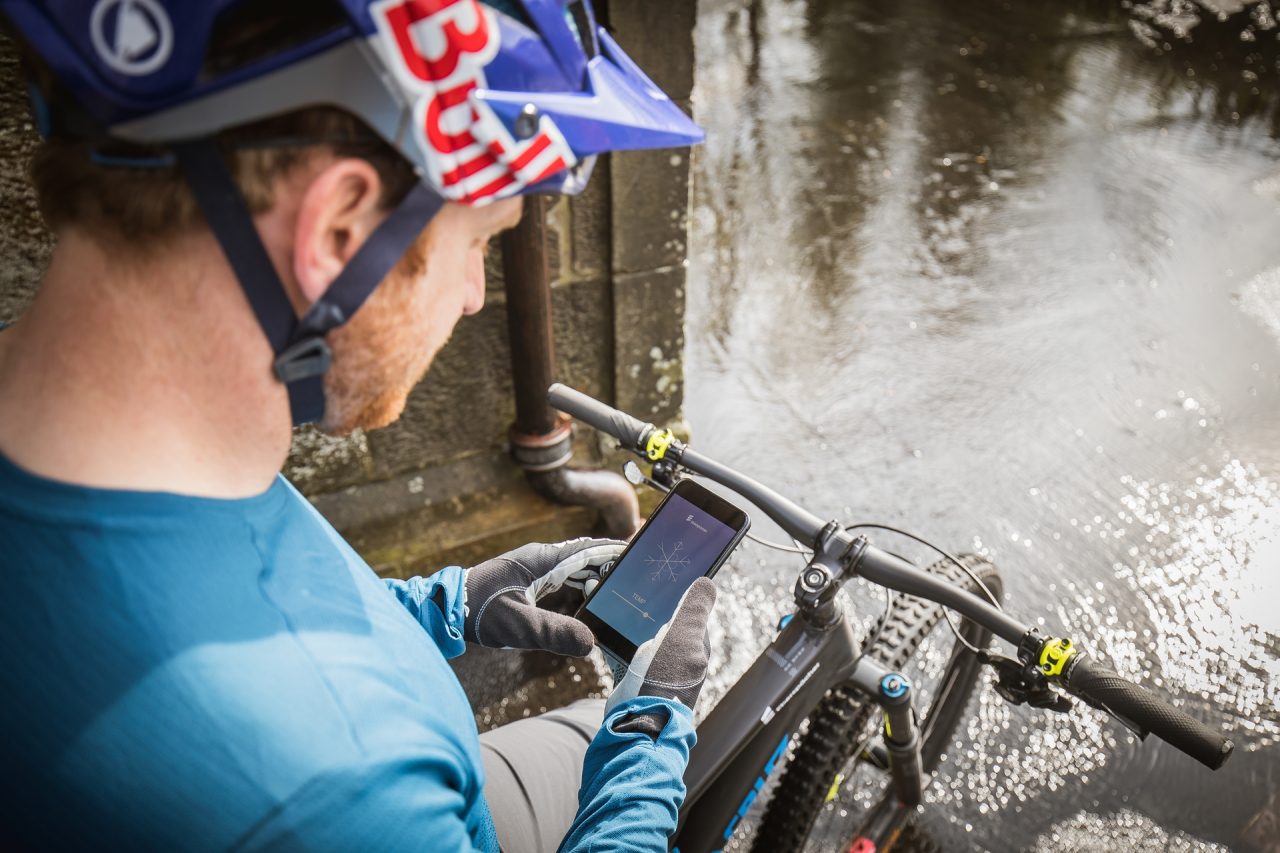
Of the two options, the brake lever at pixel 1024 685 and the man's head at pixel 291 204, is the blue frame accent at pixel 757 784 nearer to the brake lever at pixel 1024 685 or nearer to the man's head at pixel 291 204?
the brake lever at pixel 1024 685

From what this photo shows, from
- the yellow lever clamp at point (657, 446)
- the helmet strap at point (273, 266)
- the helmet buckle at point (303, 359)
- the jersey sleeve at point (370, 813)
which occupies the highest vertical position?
the helmet strap at point (273, 266)

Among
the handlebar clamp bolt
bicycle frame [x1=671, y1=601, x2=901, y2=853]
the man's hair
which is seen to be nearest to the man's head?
the man's hair

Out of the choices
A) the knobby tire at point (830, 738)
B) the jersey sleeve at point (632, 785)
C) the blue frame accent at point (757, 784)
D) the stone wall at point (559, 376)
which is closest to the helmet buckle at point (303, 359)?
the jersey sleeve at point (632, 785)

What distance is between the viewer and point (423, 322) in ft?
3.94

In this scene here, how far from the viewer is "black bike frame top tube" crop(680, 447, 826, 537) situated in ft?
6.13

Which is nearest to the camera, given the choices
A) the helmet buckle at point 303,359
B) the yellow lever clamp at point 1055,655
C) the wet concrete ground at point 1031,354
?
the helmet buckle at point 303,359

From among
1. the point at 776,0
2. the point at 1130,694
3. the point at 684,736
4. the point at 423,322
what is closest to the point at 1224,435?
the point at 1130,694

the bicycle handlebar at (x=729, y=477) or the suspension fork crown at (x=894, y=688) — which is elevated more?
the bicycle handlebar at (x=729, y=477)

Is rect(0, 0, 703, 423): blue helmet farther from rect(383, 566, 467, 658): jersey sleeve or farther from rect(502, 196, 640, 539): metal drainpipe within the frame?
rect(502, 196, 640, 539): metal drainpipe

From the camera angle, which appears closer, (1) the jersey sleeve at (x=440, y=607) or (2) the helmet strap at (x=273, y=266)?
(2) the helmet strap at (x=273, y=266)

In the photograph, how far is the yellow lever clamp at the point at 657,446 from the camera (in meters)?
1.91

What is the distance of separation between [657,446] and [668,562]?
0.25m

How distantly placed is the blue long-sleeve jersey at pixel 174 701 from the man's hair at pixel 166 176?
28 cm

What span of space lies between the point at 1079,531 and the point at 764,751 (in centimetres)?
236
